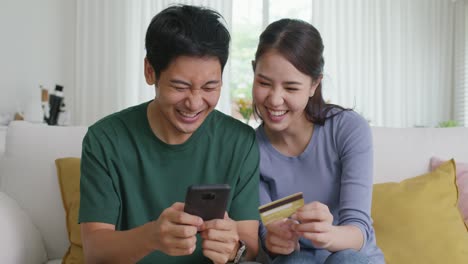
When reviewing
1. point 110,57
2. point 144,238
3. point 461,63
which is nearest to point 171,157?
point 144,238

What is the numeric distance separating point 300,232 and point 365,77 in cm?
421

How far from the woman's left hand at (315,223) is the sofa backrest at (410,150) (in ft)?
2.50

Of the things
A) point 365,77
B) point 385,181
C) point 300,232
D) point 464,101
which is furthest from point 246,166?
point 464,101

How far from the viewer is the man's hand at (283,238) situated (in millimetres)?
1342

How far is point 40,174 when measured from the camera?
6.14 feet

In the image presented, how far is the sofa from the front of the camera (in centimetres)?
183

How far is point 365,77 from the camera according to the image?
5246mm

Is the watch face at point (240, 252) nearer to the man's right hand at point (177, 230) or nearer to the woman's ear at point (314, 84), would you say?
the man's right hand at point (177, 230)

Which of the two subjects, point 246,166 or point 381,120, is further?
point 381,120

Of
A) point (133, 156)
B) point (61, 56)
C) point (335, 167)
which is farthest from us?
point (61, 56)

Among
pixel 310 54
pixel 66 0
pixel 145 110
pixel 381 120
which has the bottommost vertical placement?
pixel 381 120

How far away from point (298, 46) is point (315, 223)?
0.50 meters

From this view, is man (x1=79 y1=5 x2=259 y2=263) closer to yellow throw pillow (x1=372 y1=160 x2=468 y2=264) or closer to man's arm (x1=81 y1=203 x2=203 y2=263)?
man's arm (x1=81 y1=203 x2=203 y2=263)

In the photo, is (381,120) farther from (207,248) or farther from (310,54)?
(207,248)
